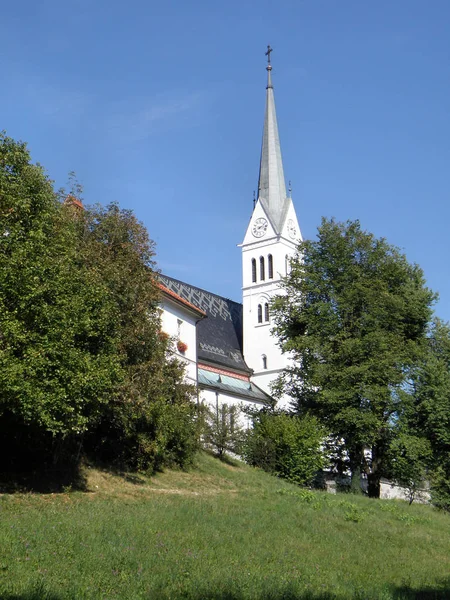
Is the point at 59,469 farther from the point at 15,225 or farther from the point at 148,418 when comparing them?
the point at 15,225

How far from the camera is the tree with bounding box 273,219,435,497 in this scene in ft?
122

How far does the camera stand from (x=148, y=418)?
27469 mm

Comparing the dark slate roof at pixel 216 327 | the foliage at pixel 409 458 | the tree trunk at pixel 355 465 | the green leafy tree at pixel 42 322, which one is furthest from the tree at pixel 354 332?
the dark slate roof at pixel 216 327

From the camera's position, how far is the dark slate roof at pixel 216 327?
62300 millimetres

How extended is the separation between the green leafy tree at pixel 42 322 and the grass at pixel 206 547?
8.26 ft

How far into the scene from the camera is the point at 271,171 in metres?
74.7

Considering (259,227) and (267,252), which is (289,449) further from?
(259,227)

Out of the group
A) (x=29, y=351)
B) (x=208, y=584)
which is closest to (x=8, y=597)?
(x=208, y=584)

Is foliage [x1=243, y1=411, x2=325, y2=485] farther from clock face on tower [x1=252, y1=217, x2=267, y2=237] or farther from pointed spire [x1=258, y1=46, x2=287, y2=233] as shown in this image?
pointed spire [x1=258, y1=46, x2=287, y2=233]

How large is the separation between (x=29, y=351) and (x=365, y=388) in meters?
21.1

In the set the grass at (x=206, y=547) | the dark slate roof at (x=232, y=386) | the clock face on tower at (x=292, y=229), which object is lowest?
the grass at (x=206, y=547)

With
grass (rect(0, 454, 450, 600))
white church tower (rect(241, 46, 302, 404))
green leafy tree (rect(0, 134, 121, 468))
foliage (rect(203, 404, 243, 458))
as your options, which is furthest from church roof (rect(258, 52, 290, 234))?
green leafy tree (rect(0, 134, 121, 468))

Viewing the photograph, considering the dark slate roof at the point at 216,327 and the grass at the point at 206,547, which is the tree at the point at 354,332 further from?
the dark slate roof at the point at 216,327

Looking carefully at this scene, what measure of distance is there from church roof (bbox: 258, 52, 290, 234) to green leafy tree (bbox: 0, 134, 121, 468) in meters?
49.7
